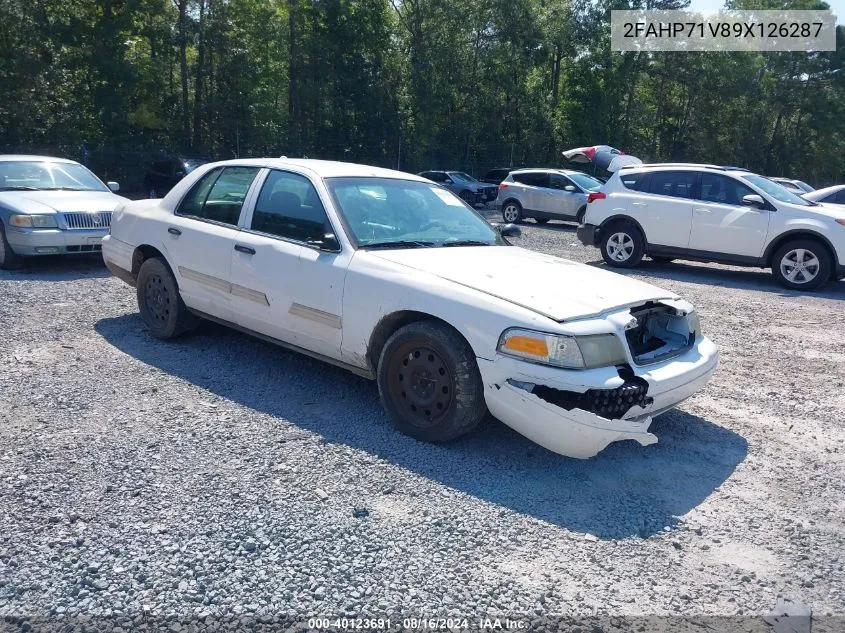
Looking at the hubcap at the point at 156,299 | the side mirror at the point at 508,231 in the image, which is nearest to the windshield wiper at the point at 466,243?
the side mirror at the point at 508,231

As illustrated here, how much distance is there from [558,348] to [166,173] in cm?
1917

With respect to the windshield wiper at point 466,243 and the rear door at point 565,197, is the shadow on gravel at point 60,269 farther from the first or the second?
the rear door at point 565,197

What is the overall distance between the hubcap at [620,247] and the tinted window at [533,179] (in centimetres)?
822

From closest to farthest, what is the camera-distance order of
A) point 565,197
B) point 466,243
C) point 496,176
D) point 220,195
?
point 466,243 → point 220,195 → point 565,197 → point 496,176

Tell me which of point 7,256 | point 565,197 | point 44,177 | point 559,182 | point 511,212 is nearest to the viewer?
point 7,256

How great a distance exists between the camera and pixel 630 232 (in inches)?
462

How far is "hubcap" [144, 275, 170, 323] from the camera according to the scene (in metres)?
6.11

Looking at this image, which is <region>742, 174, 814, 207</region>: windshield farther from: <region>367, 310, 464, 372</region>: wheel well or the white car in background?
the white car in background

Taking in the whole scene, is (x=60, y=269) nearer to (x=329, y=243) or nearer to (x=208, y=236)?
(x=208, y=236)

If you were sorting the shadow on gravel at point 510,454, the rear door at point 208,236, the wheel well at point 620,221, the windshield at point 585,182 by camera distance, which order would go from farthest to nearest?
the windshield at point 585,182 < the wheel well at point 620,221 < the rear door at point 208,236 < the shadow on gravel at point 510,454

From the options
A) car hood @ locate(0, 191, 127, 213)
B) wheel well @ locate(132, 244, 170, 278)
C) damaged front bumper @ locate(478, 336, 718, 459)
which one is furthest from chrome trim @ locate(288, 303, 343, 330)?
car hood @ locate(0, 191, 127, 213)

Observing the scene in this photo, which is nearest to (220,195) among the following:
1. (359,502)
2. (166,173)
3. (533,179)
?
(359,502)

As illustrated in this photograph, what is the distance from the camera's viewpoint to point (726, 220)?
10781 millimetres

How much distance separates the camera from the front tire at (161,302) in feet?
19.7
